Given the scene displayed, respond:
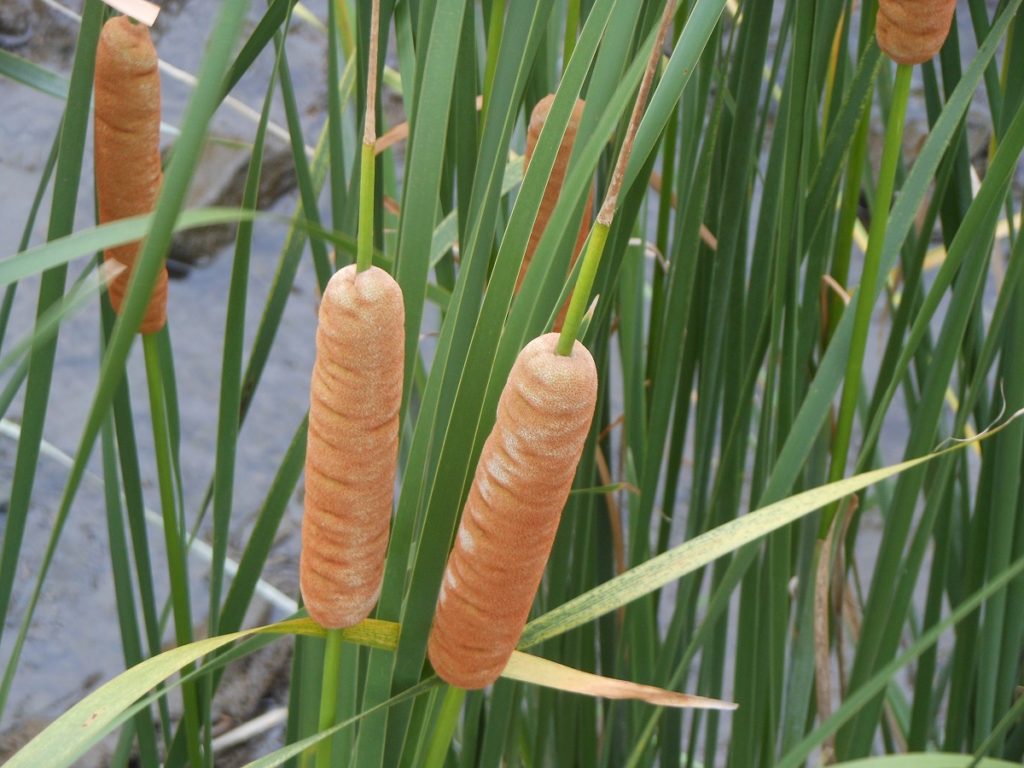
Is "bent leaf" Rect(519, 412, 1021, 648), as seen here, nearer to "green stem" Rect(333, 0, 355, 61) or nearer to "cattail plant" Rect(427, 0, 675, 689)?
"cattail plant" Rect(427, 0, 675, 689)

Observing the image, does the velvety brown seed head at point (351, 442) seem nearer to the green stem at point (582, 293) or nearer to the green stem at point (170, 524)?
the green stem at point (582, 293)

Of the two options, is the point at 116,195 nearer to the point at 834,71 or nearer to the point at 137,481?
the point at 137,481

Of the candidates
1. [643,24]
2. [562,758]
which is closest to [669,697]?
[643,24]

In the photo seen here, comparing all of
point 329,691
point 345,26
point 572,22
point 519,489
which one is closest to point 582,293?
point 519,489

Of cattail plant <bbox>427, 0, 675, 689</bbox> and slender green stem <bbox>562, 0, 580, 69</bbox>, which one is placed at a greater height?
slender green stem <bbox>562, 0, 580, 69</bbox>

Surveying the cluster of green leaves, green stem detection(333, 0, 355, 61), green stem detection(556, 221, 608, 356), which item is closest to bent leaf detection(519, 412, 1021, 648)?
the cluster of green leaves

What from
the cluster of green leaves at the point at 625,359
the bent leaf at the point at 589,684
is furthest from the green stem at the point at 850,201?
the bent leaf at the point at 589,684
